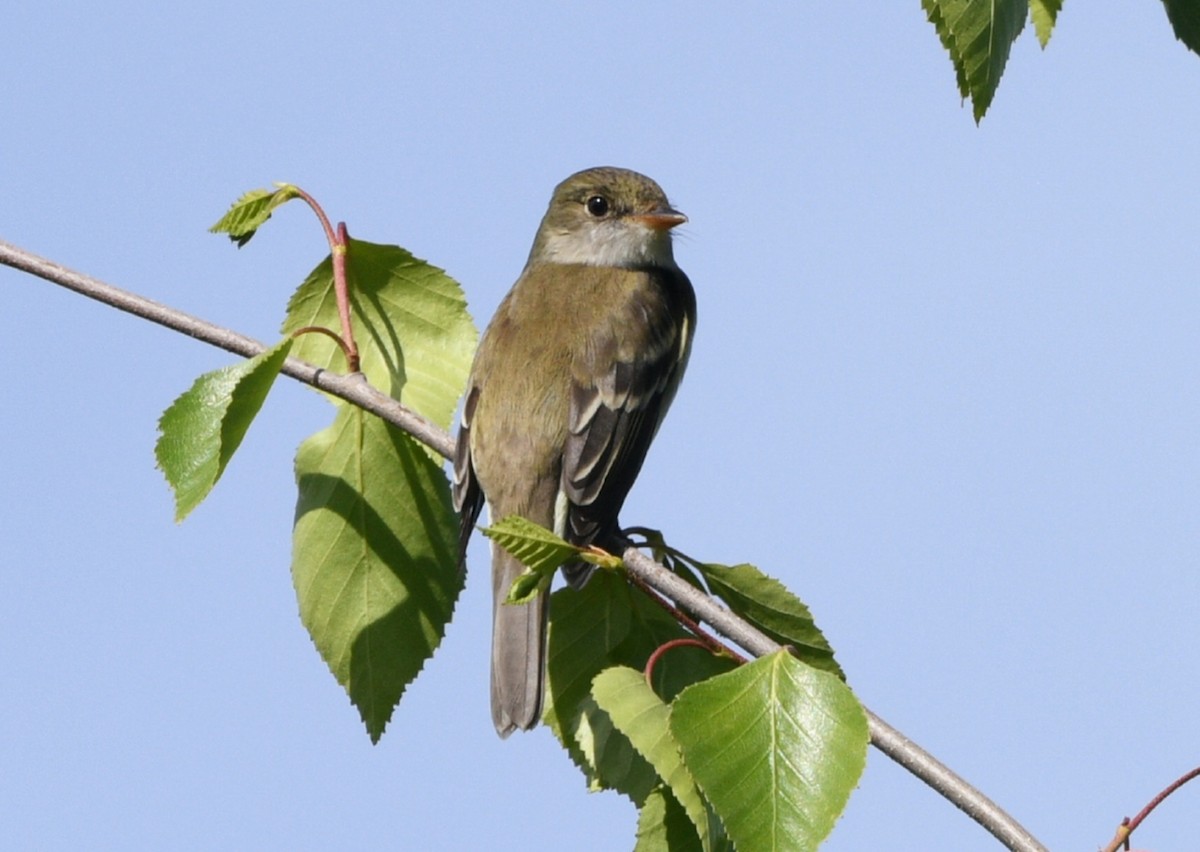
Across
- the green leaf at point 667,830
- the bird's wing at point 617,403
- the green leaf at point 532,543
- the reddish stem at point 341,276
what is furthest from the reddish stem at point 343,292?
the green leaf at point 667,830

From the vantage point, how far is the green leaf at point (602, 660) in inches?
143

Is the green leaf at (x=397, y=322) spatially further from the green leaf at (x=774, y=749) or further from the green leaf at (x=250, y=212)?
the green leaf at (x=774, y=749)

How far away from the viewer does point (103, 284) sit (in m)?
3.97

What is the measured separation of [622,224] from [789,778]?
4094mm

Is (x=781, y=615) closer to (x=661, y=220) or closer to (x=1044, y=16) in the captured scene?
(x=1044, y=16)

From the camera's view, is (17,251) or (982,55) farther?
(17,251)

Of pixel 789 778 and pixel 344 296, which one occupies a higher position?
pixel 344 296

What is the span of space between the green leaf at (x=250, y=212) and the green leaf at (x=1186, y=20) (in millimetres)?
2389

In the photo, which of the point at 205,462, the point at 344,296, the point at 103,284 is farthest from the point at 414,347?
the point at 205,462

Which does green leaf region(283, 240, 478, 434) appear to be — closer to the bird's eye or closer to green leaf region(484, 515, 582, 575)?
green leaf region(484, 515, 582, 575)

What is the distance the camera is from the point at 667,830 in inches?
125

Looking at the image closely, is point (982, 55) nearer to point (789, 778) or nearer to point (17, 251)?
point (789, 778)

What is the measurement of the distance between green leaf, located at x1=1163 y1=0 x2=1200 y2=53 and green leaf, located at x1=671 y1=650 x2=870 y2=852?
4.59ft

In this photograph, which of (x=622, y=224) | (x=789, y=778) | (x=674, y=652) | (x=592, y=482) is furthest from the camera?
(x=622, y=224)
